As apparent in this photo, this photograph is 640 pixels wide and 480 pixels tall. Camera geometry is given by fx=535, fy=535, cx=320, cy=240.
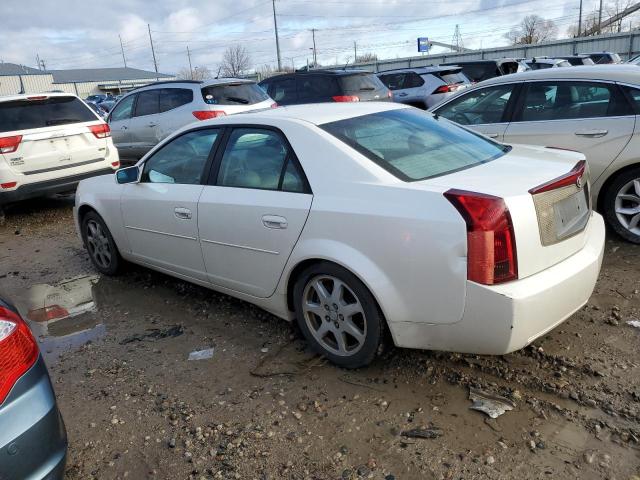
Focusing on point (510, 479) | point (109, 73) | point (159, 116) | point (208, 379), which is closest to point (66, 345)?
point (208, 379)

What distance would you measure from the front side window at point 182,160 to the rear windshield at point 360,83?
302 inches

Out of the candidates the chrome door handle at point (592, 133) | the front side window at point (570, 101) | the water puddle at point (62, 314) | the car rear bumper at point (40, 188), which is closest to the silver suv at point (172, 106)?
the car rear bumper at point (40, 188)

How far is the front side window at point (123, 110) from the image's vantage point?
10906mm

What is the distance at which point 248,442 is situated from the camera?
2725mm

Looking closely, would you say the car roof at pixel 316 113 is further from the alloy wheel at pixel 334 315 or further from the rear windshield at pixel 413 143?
the alloy wheel at pixel 334 315

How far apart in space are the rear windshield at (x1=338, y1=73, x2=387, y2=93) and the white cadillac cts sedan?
781 cm

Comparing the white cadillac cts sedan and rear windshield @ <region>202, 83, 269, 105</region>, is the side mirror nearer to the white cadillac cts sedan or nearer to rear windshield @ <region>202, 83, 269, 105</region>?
the white cadillac cts sedan

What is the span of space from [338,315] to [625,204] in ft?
10.6

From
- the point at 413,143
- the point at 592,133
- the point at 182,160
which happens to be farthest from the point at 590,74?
the point at 182,160

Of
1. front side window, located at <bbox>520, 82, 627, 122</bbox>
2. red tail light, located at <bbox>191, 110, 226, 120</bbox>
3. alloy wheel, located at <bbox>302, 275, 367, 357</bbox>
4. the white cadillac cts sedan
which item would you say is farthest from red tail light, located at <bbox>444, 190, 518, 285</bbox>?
red tail light, located at <bbox>191, 110, 226, 120</bbox>

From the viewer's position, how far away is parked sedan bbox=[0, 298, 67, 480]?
1.88 m

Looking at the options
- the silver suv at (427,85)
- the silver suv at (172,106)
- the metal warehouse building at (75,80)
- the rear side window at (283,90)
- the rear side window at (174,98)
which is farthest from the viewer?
→ the metal warehouse building at (75,80)

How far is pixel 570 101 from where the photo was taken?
16.9 ft

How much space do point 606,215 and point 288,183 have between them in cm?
324
